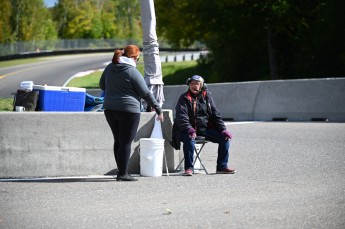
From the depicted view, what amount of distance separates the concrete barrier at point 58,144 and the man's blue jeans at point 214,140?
2.09ft

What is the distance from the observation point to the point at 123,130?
1068cm

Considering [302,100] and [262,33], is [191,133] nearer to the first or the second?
[302,100]

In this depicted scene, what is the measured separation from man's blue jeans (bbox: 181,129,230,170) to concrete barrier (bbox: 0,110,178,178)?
636 millimetres

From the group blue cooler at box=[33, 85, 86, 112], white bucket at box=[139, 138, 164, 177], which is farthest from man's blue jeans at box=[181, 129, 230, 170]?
blue cooler at box=[33, 85, 86, 112]

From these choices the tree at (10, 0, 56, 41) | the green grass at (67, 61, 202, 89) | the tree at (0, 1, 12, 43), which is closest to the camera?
the green grass at (67, 61, 202, 89)

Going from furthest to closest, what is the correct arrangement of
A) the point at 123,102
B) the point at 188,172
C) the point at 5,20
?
the point at 5,20 → the point at 188,172 → the point at 123,102

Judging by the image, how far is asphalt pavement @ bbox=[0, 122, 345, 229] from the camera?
7.53 metres

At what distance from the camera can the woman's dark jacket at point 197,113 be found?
37.7 feet

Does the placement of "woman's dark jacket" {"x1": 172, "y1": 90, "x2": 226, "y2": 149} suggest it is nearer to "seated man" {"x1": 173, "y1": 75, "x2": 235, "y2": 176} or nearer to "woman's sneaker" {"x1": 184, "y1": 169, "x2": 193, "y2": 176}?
"seated man" {"x1": 173, "y1": 75, "x2": 235, "y2": 176}

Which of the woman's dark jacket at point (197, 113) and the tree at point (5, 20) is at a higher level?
the tree at point (5, 20)

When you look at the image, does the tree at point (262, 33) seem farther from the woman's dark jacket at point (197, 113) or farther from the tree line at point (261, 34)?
the woman's dark jacket at point (197, 113)

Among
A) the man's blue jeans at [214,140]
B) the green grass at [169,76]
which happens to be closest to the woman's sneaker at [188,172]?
the man's blue jeans at [214,140]

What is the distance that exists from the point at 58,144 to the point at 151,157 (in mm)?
1310

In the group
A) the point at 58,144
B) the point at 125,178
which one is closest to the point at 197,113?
the point at 125,178
